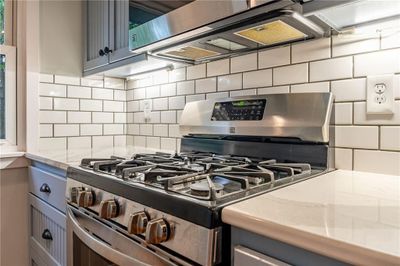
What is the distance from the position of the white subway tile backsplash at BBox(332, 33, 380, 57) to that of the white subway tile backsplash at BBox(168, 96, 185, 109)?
80cm

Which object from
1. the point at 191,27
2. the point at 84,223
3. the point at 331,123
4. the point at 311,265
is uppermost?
the point at 191,27

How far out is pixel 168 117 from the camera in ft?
5.52

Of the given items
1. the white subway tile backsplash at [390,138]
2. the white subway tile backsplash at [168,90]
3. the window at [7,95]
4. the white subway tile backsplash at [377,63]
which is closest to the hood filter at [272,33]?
the white subway tile backsplash at [377,63]

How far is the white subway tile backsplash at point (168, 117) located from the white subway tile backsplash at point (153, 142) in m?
0.13

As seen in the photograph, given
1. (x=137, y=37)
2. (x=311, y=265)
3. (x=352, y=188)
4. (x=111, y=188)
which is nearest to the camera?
(x=311, y=265)

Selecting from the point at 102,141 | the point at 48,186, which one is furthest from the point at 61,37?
the point at 48,186

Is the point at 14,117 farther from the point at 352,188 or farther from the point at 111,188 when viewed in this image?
the point at 352,188

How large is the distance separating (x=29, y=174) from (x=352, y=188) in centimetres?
162

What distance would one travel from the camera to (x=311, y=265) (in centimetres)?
47

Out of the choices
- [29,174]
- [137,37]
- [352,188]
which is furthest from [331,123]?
[29,174]

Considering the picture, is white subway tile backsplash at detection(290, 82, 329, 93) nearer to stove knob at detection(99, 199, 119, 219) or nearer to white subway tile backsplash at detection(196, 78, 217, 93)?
white subway tile backsplash at detection(196, 78, 217, 93)

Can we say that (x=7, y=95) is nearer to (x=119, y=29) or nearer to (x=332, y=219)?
(x=119, y=29)

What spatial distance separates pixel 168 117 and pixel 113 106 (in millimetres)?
510

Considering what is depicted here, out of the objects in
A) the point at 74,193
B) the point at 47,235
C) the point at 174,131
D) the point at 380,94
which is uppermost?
the point at 380,94
